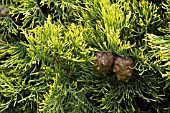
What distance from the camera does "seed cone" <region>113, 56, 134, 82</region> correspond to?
1250 millimetres

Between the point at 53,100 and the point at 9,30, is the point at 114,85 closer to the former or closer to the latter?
the point at 53,100

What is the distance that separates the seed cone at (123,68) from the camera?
4.10 ft

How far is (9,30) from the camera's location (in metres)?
1.51

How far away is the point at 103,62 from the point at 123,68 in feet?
0.29

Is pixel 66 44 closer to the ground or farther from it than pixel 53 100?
farther from it

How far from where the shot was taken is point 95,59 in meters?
1.28

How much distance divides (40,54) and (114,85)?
0.38 m

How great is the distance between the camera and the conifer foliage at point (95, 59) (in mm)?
1261

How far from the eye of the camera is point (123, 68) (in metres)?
1.25

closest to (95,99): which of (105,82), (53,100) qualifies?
(105,82)

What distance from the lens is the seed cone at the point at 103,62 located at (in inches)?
49.2

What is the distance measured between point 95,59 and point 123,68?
13 centimetres

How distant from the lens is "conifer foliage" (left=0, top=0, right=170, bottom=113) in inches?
49.6

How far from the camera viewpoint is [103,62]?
125 cm
